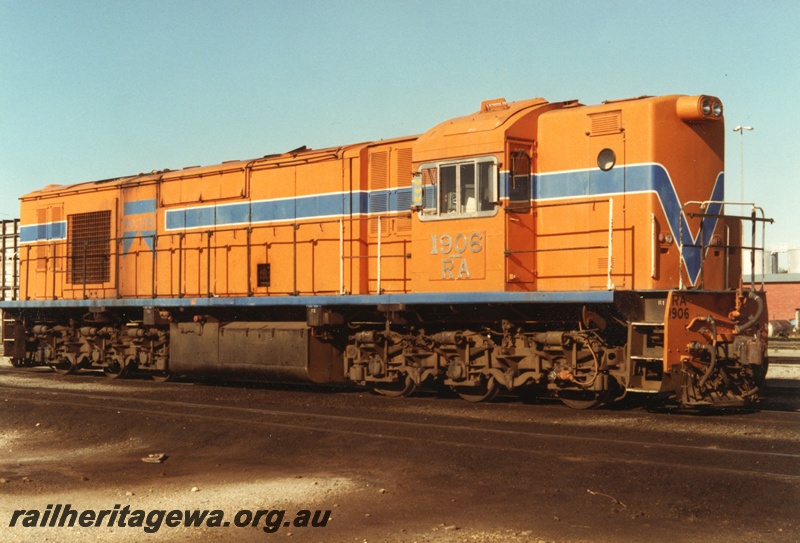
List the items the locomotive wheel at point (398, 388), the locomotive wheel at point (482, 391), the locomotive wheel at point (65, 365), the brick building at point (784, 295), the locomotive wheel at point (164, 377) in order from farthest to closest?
the brick building at point (784, 295)
the locomotive wheel at point (65, 365)
the locomotive wheel at point (164, 377)
the locomotive wheel at point (398, 388)
the locomotive wheel at point (482, 391)

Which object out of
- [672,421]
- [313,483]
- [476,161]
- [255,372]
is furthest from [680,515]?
[255,372]

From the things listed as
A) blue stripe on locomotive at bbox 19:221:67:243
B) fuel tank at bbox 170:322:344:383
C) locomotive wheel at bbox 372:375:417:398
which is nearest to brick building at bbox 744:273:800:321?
locomotive wheel at bbox 372:375:417:398

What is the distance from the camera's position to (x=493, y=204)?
12.2 m

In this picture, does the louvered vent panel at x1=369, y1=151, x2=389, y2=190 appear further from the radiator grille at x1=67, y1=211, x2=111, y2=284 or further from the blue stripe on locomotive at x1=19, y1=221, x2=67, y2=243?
the blue stripe on locomotive at x1=19, y1=221, x2=67, y2=243

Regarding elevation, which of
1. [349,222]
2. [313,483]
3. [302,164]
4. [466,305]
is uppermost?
[302,164]

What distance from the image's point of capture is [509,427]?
10531mm

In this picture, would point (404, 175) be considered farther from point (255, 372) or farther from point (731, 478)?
point (731, 478)

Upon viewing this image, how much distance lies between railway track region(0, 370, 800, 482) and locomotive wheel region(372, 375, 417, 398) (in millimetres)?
429

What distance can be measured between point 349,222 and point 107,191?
22.6 feet

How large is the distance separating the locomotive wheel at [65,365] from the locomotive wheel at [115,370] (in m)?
1.02

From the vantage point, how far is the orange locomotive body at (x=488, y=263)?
1143 cm

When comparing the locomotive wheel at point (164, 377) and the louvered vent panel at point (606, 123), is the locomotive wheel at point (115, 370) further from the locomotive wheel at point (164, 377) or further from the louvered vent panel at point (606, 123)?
the louvered vent panel at point (606, 123)

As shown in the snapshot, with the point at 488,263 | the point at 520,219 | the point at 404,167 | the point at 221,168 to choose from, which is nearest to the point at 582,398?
the point at 488,263

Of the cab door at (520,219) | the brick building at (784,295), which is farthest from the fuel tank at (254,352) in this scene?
the brick building at (784,295)
